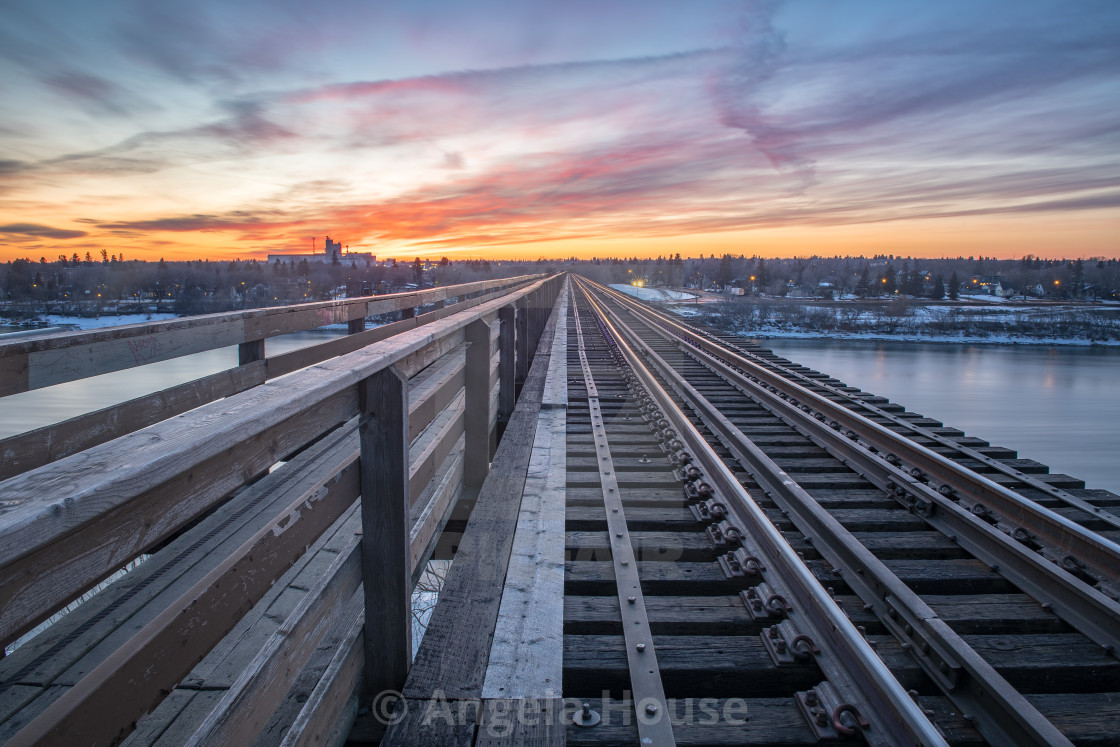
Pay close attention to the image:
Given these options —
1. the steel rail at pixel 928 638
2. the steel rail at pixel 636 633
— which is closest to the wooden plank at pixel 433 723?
the steel rail at pixel 636 633

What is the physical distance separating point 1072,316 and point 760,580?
3460 inches

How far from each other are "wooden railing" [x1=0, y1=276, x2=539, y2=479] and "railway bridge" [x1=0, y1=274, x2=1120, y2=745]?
19mm

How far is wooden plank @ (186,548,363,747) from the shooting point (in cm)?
141

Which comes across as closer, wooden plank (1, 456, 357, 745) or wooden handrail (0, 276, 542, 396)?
wooden plank (1, 456, 357, 745)

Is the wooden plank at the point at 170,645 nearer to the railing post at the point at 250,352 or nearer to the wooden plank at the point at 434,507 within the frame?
the wooden plank at the point at 434,507

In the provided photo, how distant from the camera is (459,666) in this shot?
2.43 m

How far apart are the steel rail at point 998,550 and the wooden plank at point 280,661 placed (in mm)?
3520

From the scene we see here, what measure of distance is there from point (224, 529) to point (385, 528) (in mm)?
542

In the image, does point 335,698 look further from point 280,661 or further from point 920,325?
point 920,325

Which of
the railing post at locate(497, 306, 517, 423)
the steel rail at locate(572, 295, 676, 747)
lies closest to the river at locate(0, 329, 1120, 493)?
the railing post at locate(497, 306, 517, 423)

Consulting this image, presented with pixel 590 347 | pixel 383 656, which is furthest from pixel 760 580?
pixel 590 347

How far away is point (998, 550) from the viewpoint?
145 inches

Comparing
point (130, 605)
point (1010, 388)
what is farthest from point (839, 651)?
point (1010, 388)

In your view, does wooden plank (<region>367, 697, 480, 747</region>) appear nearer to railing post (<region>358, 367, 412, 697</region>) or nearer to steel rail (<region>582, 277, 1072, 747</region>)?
railing post (<region>358, 367, 412, 697</region>)
